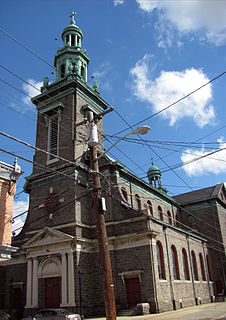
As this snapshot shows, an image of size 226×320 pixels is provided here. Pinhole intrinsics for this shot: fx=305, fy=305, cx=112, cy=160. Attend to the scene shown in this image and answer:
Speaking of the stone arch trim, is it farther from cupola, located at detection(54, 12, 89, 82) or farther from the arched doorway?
cupola, located at detection(54, 12, 89, 82)

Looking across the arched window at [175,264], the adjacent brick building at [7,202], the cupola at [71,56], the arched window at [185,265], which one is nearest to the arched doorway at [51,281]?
the adjacent brick building at [7,202]

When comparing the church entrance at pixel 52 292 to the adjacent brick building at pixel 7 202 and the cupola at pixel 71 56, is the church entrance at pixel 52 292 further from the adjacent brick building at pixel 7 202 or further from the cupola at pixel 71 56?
the cupola at pixel 71 56

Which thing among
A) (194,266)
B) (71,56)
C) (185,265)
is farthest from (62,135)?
(194,266)

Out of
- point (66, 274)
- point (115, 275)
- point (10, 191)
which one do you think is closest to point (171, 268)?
point (115, 275)

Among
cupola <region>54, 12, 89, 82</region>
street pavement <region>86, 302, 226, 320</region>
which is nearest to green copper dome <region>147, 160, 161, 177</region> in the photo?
cupola <region>54, 12, 89, 82</region>

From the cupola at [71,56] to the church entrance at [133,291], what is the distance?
22224 mm

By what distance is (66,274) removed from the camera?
78.0ft

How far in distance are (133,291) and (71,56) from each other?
26.2 meters

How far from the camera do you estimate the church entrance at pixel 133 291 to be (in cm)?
2283

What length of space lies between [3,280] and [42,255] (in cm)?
671

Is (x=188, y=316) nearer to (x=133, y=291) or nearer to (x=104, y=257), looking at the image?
(x=133, y=291)

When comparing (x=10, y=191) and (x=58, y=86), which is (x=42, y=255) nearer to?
(x=10, y=191)

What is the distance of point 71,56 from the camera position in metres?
35.7

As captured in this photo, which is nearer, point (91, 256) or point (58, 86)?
point (91, 256)
